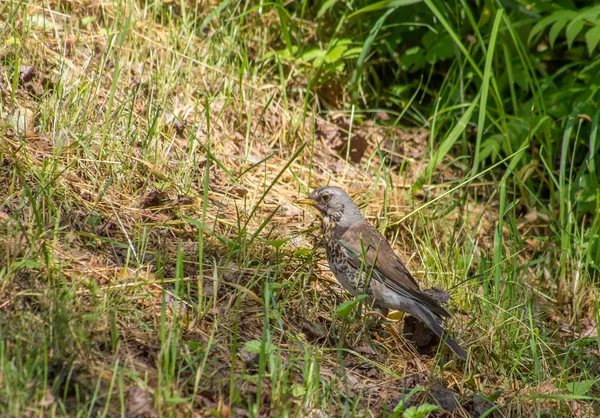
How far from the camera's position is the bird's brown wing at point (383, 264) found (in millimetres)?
4289

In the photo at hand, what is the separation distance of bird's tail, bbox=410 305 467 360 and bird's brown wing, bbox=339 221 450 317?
0.08 metres

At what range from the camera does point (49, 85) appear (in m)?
5.20

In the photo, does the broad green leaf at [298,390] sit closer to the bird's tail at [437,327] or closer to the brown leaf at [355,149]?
the bird's tail at [437,327]

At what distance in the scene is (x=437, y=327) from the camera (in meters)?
4.25

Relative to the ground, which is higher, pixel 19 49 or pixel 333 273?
pixel 19 49

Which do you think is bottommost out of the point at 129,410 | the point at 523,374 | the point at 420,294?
the point at 523,374

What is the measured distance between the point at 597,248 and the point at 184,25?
3.39 meters

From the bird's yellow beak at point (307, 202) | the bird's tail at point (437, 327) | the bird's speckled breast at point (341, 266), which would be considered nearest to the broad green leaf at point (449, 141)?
the bird's yellow beak at point (307, 202)

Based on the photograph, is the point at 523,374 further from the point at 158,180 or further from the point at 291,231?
the point at 158,180

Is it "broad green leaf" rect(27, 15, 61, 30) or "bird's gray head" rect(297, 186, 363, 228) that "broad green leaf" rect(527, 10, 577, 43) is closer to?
"bird's gray head" rect(297, 186, 363, 228)

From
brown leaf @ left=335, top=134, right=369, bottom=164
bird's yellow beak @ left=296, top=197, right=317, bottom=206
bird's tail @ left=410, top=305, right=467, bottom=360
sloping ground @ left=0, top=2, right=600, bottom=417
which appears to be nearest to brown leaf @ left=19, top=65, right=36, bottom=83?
sloping ground @ left=0, top=2, right=600, bottom=417

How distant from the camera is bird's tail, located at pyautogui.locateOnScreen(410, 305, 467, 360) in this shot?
4113 millimetres

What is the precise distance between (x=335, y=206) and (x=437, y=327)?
3.62 feet

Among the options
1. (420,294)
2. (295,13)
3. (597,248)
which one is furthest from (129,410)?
(295,13)
